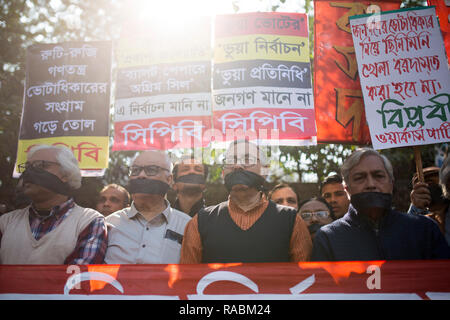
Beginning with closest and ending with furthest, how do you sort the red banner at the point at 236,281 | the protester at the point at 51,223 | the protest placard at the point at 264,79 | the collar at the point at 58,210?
the red banner at the point at 236,281, the protester at the point at 51,223, the collar at the point at 58,210, the protest placard at the point at 264,79

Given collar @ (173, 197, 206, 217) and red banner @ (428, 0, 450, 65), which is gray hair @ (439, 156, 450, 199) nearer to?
red banner @ (428, 0, 450, 65)

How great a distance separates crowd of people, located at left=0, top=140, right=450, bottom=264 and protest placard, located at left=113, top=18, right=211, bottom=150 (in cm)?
77

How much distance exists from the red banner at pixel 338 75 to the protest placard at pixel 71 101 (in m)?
2.19

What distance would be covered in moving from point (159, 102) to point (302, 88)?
1.44 m

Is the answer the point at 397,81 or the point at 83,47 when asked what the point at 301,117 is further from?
the point at 83,47

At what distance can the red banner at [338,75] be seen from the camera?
135 inches

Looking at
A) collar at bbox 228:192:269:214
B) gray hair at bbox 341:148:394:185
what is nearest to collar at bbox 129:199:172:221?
collar at bbox 228:192:269:214

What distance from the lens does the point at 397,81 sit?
3209 mm

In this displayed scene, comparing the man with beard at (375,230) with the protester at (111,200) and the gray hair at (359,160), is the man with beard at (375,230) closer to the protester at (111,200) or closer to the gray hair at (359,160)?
the gray hair at (359,160)

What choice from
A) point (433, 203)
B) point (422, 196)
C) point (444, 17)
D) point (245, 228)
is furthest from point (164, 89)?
point (444, 17)

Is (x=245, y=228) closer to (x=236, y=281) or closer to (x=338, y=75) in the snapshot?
(x=236, y=281)

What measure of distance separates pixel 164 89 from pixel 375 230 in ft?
7.90

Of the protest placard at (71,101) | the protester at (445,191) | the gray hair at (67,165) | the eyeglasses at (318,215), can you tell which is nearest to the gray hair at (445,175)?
the protester at (445,191)

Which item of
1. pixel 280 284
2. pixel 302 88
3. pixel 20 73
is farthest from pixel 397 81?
pixel 20 73
